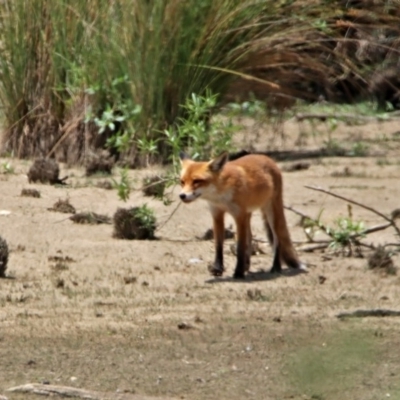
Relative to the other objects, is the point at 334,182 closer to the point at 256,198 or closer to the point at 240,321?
the point at 256,198

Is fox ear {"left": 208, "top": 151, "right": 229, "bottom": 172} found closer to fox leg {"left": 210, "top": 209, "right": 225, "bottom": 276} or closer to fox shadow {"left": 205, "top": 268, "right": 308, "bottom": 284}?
fox leg {"left": 210, "top": 209, "right": 225, "bottom": 276}

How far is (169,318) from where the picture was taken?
23.9 ft

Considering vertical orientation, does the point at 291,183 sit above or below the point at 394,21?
below

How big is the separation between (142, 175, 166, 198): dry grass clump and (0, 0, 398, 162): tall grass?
0.55 meters

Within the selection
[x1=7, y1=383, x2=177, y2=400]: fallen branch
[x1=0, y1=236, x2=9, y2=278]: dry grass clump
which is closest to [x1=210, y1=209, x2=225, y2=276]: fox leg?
[x1=0, y1=236, x2=9, y2=278]: dry grass clump

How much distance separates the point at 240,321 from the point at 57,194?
4.49m

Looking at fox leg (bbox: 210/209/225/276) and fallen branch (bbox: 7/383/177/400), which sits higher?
fox leg (bbox: 210/209/225/276)

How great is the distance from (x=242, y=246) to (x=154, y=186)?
231 cm

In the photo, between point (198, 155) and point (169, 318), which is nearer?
point (169, 318)

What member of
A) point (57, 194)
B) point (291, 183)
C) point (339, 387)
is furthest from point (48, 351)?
point (291, 183)

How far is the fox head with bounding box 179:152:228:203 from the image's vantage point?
27.7ft

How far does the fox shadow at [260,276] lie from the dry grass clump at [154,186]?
1.41 meters

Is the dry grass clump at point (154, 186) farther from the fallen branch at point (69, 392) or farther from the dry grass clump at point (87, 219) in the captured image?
the fallen branch at point (69, 392)

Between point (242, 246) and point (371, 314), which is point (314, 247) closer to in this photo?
point (242, 246)
